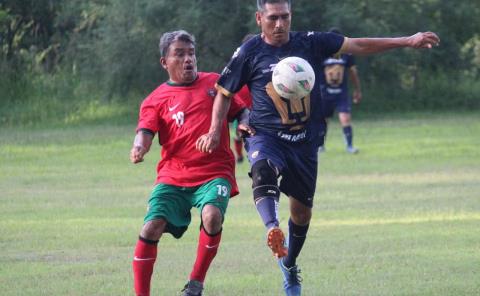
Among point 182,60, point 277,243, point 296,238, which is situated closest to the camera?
point 277,243

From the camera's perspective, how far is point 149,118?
8195 millimetres

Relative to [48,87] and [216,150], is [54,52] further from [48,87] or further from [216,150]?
[216,150]

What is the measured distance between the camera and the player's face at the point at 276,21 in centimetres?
830

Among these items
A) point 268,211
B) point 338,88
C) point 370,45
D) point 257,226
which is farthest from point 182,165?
point 338,88

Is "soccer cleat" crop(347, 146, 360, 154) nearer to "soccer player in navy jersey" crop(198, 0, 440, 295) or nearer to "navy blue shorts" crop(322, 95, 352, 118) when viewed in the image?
"navy blue shorts" crop(322, 95, 352, 118)

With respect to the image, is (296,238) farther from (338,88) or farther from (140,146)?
(338,88)

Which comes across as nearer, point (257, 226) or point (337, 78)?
point (257, 226)

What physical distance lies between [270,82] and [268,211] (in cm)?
96

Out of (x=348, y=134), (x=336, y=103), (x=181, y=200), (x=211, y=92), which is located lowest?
(x=348, y=134)

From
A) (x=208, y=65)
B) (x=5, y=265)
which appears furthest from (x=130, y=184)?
(x=208, y=65)

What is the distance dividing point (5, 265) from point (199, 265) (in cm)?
273

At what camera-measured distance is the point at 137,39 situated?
105 feet

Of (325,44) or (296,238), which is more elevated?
(325,44)

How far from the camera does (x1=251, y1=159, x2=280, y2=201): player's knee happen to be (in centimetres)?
807
